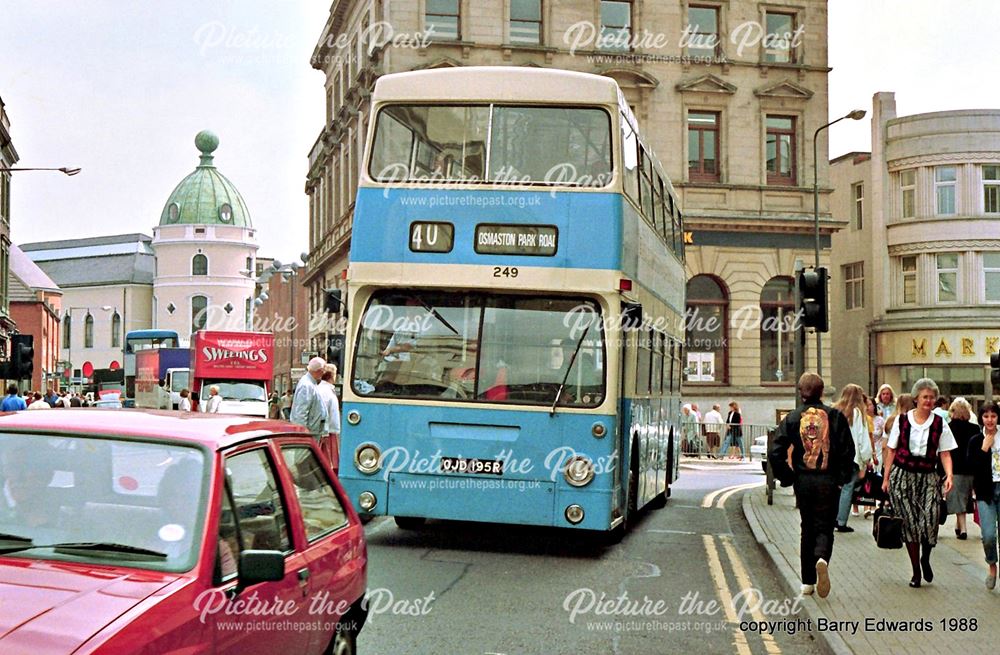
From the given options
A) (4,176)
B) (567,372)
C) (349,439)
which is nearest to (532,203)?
(567,372)

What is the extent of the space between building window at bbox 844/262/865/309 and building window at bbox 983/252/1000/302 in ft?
18.6

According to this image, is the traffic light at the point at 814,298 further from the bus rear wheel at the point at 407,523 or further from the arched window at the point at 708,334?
the arched window at the point at 708,334

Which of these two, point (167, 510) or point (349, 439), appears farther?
point (349, 439)

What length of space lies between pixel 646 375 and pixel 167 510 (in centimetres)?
1015

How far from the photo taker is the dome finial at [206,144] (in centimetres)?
12062

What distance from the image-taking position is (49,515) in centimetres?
473

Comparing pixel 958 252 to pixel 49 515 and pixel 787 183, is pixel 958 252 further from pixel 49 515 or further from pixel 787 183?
pixel 49 515

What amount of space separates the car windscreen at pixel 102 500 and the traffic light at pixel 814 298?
Answer: 11128mm

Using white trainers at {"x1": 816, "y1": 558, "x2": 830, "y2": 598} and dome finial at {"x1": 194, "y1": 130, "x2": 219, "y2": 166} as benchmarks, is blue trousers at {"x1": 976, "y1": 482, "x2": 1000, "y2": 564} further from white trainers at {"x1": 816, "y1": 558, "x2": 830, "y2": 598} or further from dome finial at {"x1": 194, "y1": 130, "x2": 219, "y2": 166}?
dome finial at {"x1": 194, "y1": 130, "x2": 219, "y2": 166}

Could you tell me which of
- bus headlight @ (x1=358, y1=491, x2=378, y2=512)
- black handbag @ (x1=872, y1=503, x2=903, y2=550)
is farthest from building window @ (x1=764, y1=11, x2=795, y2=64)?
black handbag @ (x1=872, y1=503, x2=903, y2=550)

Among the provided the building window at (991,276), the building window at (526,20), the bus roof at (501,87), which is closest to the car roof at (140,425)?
the bus roof at (501,87)

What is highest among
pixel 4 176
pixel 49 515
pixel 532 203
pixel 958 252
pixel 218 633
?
pixel 4 176

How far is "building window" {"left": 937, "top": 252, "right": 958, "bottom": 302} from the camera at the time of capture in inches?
1940

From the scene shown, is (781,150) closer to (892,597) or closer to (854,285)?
(854,285)
